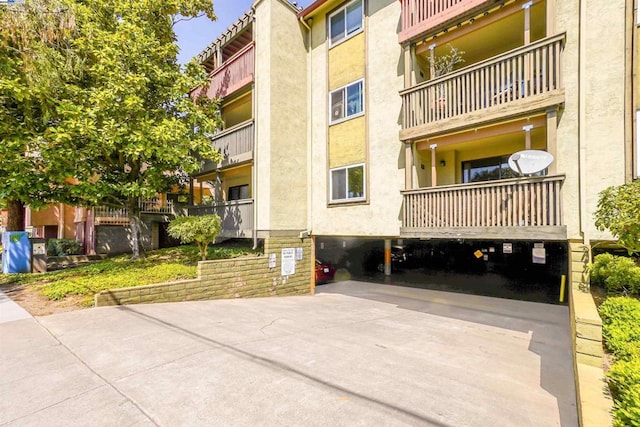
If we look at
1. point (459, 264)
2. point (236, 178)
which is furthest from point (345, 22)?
point (459, 264)

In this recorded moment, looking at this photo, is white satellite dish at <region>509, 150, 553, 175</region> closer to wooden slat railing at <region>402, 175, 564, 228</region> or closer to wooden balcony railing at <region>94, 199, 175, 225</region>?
wooden slat railing at <region>402, 175, 564, 228</region>

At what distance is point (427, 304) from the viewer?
11328mm

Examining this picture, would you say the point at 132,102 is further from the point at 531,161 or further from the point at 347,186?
the point at 531,161

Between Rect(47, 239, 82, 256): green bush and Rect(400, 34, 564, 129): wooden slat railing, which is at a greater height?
Rect(400, 34, 564, 129): wooden slat railing

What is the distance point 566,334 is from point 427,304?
419cm

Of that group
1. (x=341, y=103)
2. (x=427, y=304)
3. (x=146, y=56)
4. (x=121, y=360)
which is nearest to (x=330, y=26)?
(x=341, y=103)

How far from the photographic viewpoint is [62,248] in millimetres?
18109

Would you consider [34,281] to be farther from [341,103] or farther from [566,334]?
[566,334]

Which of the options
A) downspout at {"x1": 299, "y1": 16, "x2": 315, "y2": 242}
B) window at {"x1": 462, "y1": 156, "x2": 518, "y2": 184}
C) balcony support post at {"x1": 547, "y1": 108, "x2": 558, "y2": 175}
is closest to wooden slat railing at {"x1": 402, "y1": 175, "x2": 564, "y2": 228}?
balcony support post at {"x1": 547, "y1": 108, "x2": 558, "y2": 175}

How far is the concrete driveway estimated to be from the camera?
12.3 feet

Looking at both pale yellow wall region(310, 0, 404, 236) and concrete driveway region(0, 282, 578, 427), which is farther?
pale yellow wall region(310, 0, 404, 236)

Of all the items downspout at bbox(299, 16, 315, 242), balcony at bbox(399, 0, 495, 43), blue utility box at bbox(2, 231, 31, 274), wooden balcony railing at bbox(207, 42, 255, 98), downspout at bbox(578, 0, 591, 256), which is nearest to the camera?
downspout at bbox(578, 0, 591, 256)

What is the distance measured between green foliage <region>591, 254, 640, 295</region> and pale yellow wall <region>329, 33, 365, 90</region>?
27.8 feet

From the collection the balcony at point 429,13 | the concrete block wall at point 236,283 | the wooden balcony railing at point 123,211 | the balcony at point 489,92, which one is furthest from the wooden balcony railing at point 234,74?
the wooden balcony railing at point 123,211
